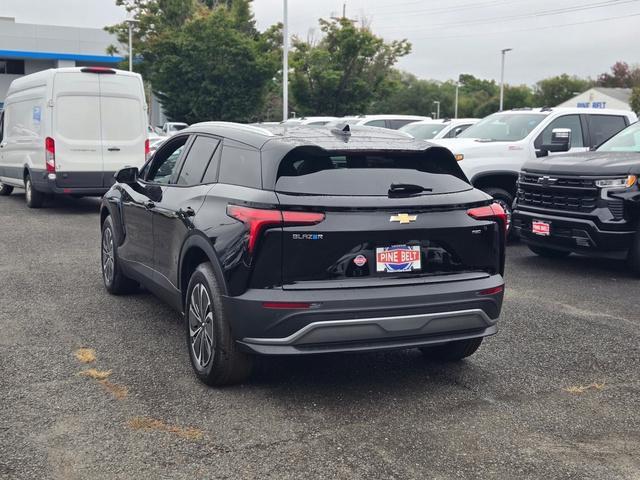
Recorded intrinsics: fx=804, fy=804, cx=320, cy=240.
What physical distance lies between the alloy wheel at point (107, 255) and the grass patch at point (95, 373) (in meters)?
2.35

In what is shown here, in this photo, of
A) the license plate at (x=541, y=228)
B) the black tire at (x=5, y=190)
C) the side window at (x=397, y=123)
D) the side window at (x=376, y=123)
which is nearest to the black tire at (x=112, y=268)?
the license plate at (x=541, y=228)

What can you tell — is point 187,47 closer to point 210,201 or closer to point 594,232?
point 594,232

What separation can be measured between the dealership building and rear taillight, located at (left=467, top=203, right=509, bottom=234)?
5194cm

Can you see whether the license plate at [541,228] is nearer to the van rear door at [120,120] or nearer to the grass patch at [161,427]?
the grass patch at [161,427]

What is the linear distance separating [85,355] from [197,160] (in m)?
1.61

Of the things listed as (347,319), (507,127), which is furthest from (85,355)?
(507,127)

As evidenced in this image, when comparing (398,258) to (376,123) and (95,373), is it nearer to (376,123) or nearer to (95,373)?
(95,373)

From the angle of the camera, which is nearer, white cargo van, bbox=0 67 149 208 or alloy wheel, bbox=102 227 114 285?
alloy wheel, bbox=102 227 114 285

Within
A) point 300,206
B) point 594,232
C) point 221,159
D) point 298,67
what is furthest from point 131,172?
point 298,67

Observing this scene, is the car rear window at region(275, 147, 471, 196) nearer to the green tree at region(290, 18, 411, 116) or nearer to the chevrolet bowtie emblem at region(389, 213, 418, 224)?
the chevrolet bowtie emblem at region(389, 213, 418, 224)

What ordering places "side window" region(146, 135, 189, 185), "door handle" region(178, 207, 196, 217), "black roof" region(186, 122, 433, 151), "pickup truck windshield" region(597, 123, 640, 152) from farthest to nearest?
"pickup truck windshield" region(597, 123, 640, 152)
"side window" region(146, 135, 189, 185)
"door handle" region(178, 207, 196, 217)
"black roof" region(186, 122, 433, 151)

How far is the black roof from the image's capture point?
496 cm

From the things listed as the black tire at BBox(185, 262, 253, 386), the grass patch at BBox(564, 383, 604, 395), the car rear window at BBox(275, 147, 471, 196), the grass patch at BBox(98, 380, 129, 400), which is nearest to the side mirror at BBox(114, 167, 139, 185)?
the black tire at BBox(185, 262, 253, 386)

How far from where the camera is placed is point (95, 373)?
5.34 meters
